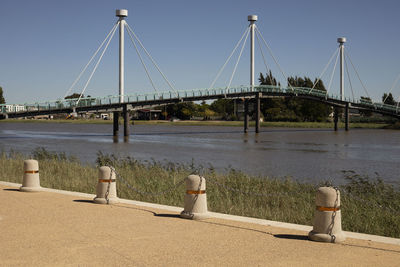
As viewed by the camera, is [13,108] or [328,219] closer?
[328,219]

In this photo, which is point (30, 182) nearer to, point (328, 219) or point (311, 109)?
point (328, 219)

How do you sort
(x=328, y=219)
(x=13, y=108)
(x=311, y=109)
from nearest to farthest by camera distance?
(x=328, y=219) → (x=13, y=108) → (x=311, y=109)

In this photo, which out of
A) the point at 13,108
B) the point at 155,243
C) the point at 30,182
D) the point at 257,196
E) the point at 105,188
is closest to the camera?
the point at 155,243

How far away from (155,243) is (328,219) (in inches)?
118

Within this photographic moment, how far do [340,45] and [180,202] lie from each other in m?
101


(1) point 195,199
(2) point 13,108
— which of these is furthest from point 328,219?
(2) point 13,108

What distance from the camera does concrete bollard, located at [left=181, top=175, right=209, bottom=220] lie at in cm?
1098

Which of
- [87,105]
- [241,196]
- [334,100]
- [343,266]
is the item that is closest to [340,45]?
[334,100]

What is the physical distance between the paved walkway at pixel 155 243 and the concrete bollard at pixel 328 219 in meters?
0.17

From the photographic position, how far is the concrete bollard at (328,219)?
925 cm

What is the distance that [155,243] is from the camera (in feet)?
29.3

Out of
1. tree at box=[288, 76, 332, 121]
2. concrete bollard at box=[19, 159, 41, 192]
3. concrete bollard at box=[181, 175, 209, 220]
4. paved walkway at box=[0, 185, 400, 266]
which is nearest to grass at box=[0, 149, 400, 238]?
concrete bollard at box=[181, 175, 209, 220]

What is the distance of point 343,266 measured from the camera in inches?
305

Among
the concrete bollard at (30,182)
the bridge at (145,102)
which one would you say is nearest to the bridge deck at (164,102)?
the bridge at (145,102)
